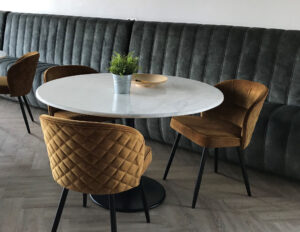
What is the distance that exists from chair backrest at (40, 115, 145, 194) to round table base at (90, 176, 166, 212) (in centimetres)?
61

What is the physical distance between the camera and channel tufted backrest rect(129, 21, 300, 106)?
10.1ft

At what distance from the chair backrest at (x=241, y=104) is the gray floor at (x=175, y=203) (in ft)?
1.39

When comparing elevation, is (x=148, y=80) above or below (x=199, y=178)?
above

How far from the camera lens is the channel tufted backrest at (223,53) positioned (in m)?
3.09

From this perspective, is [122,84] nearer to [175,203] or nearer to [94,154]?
[94,154]

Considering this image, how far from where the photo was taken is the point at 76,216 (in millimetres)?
2344

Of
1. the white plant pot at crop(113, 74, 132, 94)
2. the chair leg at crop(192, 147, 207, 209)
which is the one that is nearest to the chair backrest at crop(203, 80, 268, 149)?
the chair leg at crop(192, 147, 207, 209)

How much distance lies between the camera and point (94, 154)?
1739 mm

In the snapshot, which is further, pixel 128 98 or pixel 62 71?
pixel 62 71

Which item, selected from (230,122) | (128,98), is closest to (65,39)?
(230,122)

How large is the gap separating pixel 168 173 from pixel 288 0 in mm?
1764

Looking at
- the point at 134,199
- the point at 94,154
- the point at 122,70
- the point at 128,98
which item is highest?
the point at 122,70

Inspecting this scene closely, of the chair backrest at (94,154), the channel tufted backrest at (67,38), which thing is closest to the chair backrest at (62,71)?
the channel tufted backrest at (67,38)

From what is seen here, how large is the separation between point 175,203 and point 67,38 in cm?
264
